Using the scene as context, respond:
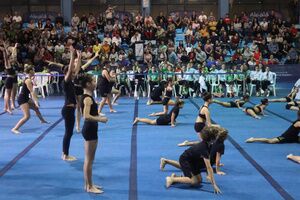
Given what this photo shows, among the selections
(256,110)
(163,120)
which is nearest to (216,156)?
(163,120)

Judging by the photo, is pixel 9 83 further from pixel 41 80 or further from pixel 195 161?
pixel 195 161

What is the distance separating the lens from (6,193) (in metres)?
6.23

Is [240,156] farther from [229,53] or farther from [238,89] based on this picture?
[229,53]

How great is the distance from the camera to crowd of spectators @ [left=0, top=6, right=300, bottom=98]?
20750 millimetres

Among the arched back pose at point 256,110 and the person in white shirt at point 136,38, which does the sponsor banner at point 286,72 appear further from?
the arched back pose at point 256,110

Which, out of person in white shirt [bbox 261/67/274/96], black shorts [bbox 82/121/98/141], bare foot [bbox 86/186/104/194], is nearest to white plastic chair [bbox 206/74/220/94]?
person in white shirt [bbox 261/67/274/96]

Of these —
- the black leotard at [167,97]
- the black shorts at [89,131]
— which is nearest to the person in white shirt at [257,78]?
the black leotard at [167,97]

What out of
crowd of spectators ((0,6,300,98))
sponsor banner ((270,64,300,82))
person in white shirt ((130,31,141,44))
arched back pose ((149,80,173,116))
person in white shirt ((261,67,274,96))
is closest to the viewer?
arched back pose ((149,80,173,116))

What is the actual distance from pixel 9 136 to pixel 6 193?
4.48 metres

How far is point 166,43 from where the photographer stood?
24.2 metres

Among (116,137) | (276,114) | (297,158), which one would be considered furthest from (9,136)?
(276,114)

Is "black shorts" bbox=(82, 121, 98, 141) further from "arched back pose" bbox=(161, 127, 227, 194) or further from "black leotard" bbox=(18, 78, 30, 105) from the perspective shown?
"black leotard" bbox=(18, 78, 30, 105)

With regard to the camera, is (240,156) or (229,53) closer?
(240,156)

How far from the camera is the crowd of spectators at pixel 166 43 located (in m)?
20.8
